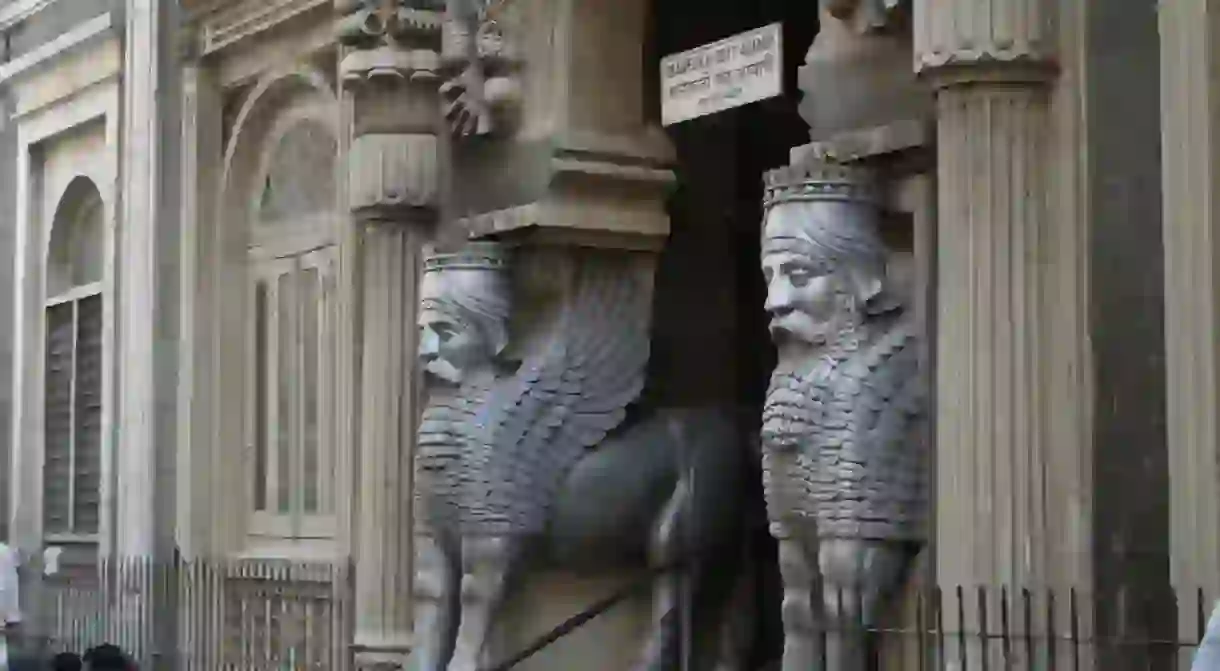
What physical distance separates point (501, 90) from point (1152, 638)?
3966 mm

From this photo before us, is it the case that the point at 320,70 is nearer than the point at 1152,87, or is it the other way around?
the point at 1152,87

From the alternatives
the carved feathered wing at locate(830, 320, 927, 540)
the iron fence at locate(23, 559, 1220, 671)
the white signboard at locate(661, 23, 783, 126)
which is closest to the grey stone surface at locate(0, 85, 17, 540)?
the iron fence at locate(23, 559, 1220, 671)

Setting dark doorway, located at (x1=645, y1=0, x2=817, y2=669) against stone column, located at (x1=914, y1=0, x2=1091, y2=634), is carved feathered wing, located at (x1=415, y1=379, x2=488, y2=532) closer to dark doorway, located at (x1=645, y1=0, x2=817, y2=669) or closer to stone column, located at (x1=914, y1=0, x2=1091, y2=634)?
dark doorway, located at (x1=645, y1=0, x2=817, y2=669)

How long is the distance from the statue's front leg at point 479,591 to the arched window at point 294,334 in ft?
8.68

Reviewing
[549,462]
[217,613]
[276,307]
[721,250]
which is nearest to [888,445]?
[549,462]

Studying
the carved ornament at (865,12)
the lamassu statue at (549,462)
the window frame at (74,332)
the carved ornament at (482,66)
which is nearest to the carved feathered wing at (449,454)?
the lamassu statue at (549,462)

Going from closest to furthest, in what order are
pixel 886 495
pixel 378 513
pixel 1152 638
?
pixel 1152 638, pixel 886 495, pixel 378 513

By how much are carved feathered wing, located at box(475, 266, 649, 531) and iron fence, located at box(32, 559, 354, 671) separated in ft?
6.15

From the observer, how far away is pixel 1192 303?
21.9ft

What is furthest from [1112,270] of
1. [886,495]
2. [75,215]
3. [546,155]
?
[75,215]

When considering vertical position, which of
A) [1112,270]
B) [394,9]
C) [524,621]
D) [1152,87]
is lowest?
[524,621]

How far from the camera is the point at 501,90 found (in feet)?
31.8

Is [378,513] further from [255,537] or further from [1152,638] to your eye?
[1152,638]

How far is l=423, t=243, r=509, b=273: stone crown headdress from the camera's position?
9.56 meters
